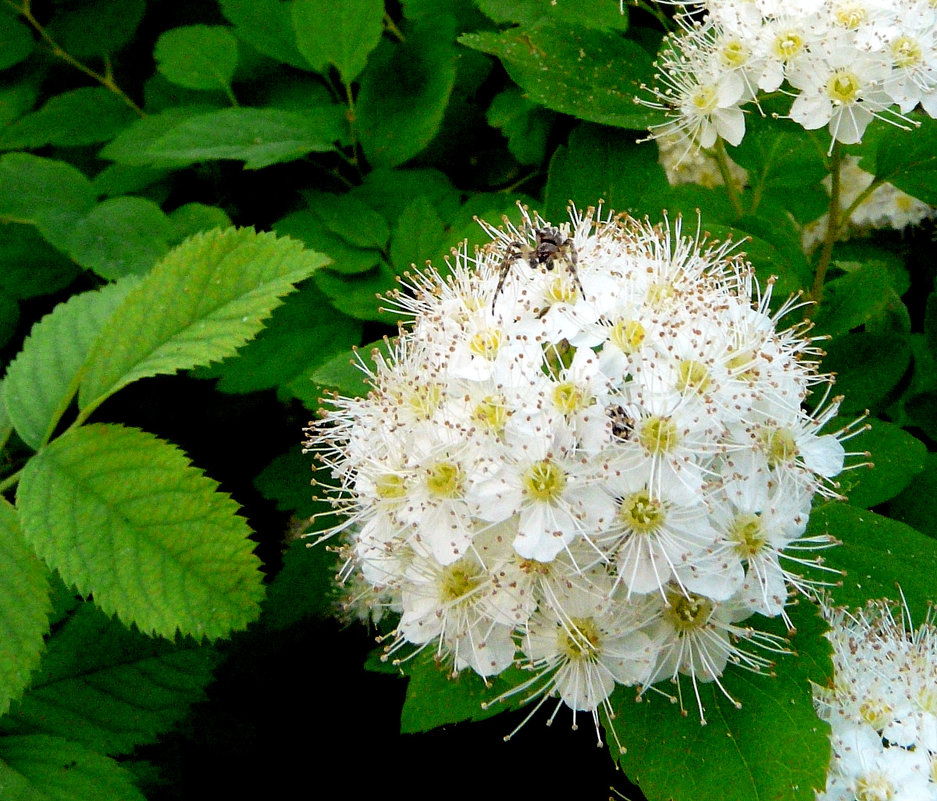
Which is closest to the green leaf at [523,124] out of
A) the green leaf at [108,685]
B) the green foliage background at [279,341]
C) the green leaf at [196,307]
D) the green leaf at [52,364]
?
the green foliage background at [279,341]

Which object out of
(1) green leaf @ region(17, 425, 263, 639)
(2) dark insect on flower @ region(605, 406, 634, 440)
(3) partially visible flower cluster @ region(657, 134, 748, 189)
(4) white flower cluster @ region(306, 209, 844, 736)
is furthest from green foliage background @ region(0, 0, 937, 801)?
(2) dark insect on flower @ region(605, 406, 634, 440)

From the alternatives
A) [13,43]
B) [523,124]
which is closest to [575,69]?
[523,124]

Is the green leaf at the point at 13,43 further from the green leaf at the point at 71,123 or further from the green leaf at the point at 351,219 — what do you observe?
the green leaf at the point at 351,219

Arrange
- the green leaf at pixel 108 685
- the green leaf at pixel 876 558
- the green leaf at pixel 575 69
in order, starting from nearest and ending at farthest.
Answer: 1. the green leaf at pixel 876 558
2. the green leaf at pixel 108 685
3. the green leaf at pixel 575 69

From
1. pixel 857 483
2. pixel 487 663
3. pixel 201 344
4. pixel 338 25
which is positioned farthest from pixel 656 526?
pixel 338 25

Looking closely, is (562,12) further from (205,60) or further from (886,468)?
(886,468)

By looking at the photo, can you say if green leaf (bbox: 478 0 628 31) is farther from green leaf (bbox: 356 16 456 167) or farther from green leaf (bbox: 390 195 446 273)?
green leaf (bbox: 390 195 446 273)

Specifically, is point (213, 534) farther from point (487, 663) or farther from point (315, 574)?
point (315, 574)
